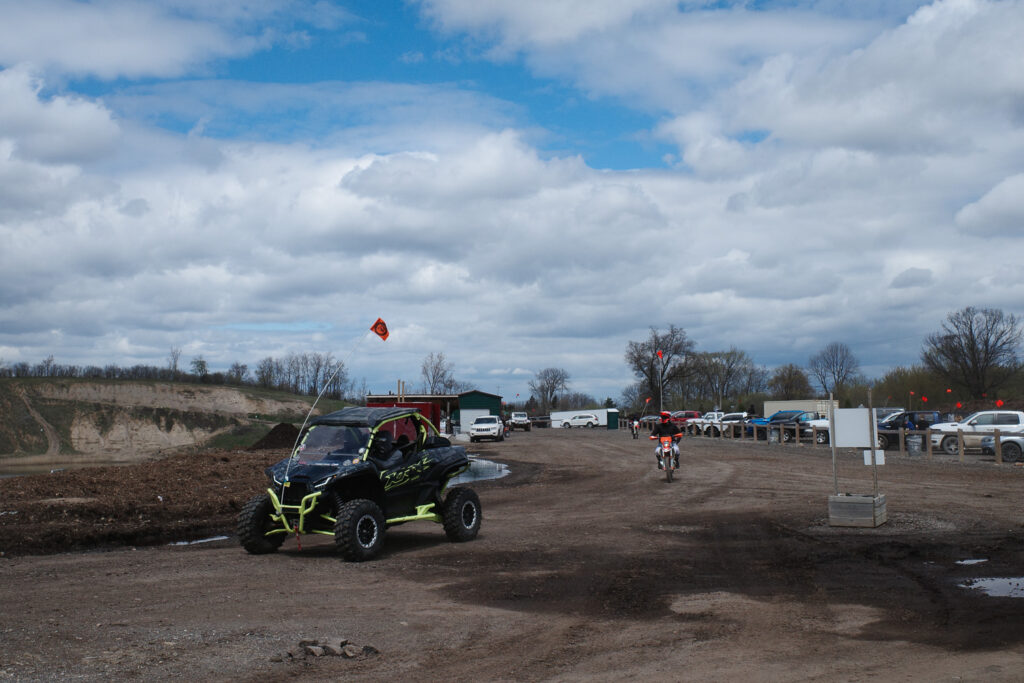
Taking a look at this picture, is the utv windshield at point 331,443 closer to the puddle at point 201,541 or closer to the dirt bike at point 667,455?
the puddle at point 201,541

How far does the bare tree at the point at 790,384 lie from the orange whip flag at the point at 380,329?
111620 millimetres

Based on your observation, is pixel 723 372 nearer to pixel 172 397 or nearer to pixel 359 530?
pixel 172 397

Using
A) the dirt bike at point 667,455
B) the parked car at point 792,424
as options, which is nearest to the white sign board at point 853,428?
the dirt bike at point 667,455

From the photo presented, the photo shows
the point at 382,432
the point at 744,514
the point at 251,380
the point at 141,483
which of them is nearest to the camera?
the point at 382,432

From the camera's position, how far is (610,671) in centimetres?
662

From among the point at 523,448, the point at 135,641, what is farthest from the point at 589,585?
the point at 523,448

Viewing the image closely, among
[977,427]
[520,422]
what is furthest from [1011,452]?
[520,422]

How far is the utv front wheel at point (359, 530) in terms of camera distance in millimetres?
11445

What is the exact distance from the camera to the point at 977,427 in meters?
33.8

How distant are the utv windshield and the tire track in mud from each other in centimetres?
7773

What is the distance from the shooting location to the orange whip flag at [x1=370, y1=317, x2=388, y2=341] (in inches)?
675

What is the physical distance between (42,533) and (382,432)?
5.95m

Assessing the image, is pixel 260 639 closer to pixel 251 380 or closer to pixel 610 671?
pixel 610 671

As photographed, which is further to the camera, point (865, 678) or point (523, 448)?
point (523, 448)
